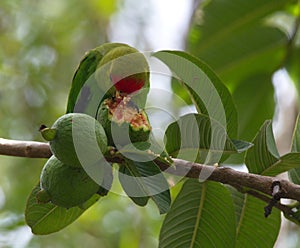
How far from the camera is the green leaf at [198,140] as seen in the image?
Result: 87 cm

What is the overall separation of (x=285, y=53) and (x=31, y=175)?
146 centimetres

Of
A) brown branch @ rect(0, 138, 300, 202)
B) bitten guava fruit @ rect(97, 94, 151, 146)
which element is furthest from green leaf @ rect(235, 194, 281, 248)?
bitten guava fruit @ rect(97, 94, 151, 146)

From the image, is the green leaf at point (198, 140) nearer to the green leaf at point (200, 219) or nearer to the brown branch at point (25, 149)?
the green leaf at point (200, 219)

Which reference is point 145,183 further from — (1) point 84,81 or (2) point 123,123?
(1) point 84,81

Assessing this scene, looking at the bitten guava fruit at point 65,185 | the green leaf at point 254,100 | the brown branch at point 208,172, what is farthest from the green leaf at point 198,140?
the green leaf at point 254,100

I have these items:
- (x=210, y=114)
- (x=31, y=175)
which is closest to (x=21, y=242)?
(x=31, y=175)

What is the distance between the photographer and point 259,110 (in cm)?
169

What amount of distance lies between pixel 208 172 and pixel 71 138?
0.20 m

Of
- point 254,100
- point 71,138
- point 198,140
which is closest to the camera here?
point 71,138

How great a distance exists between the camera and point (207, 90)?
37.5 inches

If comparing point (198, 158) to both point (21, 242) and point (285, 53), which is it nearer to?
point (285, 53)

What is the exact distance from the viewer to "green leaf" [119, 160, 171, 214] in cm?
83

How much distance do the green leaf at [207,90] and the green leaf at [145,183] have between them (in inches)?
6.5

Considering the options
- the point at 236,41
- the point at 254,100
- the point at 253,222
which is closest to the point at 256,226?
the point at 253,222
